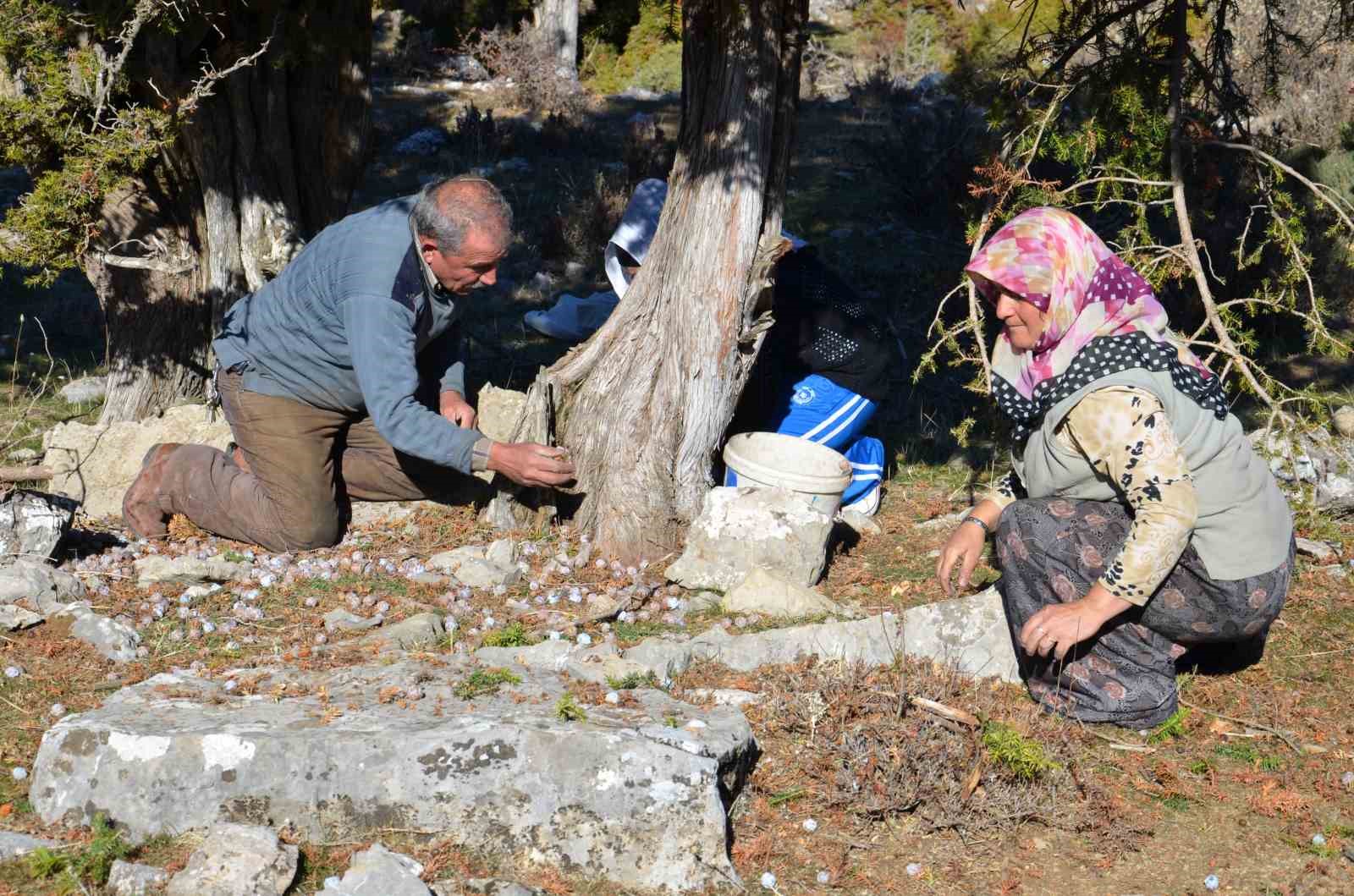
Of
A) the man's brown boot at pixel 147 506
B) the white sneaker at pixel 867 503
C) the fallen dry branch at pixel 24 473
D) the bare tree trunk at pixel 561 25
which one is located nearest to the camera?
the fallen dry branch at pixel 24 473

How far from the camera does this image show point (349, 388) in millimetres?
4926

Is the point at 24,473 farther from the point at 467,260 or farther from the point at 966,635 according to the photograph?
the point at 966,635

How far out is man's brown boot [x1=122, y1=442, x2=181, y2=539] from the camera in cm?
505

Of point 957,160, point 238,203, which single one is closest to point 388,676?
point 238,203

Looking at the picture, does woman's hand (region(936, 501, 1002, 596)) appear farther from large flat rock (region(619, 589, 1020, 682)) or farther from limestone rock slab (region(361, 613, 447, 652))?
limestone rock slab (region(361, 613, 447, 652))

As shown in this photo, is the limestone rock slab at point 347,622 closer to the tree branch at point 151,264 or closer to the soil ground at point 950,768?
the soil ground at point 950,768

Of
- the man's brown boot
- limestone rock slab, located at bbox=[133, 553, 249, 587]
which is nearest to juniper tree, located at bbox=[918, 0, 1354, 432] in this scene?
limestone rock slab, located at bbox=[133, 553, 249, 587]

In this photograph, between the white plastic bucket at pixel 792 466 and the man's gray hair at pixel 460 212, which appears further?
the white plastic bucket at pixel 792 466

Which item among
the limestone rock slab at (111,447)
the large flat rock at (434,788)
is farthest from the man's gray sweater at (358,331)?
the large flat rock at (434,788)

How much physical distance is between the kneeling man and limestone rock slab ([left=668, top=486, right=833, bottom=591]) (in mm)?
597

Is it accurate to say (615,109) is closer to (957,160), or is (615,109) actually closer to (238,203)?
(957,160)

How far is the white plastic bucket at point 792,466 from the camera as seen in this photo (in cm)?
484

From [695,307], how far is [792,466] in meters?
0.81

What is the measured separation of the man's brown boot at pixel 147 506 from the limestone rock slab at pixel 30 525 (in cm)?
42
